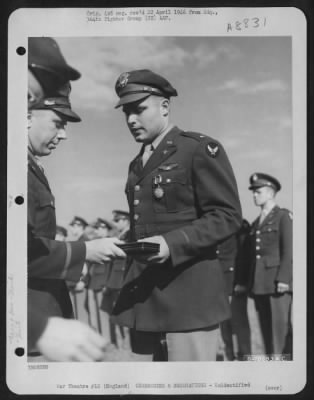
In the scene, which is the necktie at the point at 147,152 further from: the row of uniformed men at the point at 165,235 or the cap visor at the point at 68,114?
the cap visor at the point at 68,114

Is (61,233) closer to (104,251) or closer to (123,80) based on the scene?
(104,251)

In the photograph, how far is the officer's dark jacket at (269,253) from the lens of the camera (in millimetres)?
1159

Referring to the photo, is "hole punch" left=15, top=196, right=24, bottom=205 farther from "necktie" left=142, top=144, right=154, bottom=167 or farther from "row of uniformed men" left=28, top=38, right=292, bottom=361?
"necktie" left=142, top=144, right=154, bottom=167

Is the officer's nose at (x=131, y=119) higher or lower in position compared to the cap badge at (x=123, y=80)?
lower

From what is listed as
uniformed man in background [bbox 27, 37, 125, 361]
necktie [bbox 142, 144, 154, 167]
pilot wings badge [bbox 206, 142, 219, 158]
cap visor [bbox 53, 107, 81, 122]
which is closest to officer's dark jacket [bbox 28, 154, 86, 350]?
uniformed man in background [bbox 27, 37, 125, 361]

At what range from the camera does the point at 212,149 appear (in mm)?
1158

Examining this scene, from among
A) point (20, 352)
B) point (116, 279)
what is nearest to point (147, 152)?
point (116, 279)

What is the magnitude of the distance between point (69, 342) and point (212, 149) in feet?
1.80

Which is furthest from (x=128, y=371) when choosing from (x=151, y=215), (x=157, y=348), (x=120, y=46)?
(x=120, y=46)

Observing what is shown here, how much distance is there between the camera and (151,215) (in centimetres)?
115

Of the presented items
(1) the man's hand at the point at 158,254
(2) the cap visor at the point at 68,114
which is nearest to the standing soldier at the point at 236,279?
(1) the man's hand at the point at 158,254

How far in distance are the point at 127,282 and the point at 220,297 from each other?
21 cm

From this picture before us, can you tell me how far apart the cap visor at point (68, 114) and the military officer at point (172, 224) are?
0.10m

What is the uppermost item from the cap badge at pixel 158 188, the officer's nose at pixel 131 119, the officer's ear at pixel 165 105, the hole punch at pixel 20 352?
the officer's ear at pixel 165 105
